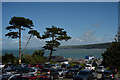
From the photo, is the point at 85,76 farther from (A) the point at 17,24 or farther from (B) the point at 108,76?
(A) the point at 17,24

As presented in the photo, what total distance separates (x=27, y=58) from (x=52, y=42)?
902 cm

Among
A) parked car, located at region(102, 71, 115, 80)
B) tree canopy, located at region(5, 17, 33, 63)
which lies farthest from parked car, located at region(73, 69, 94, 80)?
tree canopy, located at region(5, 17, 33, 63)

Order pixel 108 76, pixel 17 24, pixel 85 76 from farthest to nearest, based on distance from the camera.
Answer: pixel 17 24, pixel 108 76, pixel 85 76

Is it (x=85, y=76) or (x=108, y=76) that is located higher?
(x=85, y=76)

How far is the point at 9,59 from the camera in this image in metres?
41.8

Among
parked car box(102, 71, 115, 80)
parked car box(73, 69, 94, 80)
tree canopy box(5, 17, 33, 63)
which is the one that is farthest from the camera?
tree canopy box(5, 17, 33, 63)

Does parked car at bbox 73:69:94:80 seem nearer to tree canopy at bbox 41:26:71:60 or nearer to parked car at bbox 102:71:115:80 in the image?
parked car at bbox 102:71:115:80

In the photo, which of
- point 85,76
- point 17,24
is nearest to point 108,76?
point 85,76

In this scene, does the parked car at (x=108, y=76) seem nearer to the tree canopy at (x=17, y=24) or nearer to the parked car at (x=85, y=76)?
the parked car at (x=85, y=76)

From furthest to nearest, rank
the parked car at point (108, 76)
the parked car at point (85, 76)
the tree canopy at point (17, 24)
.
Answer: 1. the tree canopy at point (17, 24)
2. the parked car at point (108, 76)
3. the parked car at point (85, 76)

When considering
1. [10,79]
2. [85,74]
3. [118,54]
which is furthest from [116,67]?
[10,79]

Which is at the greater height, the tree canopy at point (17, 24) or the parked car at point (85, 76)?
the tree canopy at point (17, 24)

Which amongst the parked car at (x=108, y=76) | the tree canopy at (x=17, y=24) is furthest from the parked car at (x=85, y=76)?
the tree canopy at (x=17, y=24)

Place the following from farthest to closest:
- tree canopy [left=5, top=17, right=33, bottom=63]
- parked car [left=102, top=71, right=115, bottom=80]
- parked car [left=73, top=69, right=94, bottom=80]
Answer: tree canopy [left=5, top=17, right=33, bottom=63] < parked car [left=102, top=71, right=115, bottom=80] < parked car [left=73, top=69, right=94, bottom=80]
